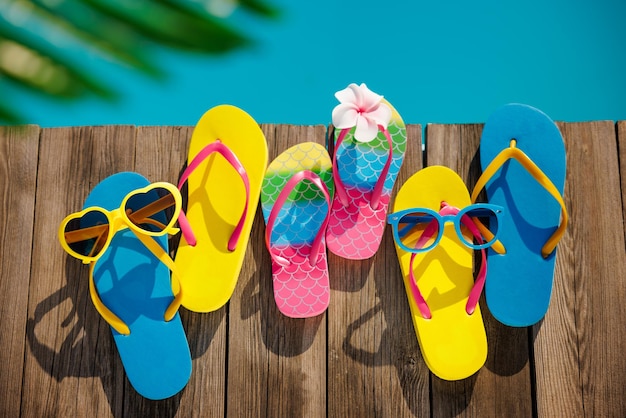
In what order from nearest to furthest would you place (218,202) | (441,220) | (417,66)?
(441,220)
(218,202)
(417,66)

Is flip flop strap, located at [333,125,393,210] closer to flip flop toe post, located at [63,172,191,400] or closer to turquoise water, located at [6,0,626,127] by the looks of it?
flip flop toe post, located at [63,172,191,400]

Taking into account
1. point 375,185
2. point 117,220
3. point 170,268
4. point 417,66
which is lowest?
point 170,268

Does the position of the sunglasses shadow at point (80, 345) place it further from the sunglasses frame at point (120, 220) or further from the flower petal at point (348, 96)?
the flower petal at point (348, 96)

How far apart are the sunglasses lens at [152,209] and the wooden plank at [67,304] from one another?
0.13 meters

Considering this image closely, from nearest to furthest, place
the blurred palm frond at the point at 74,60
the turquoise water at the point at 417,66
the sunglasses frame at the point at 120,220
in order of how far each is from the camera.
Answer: the blurred palm frond at the point at 74,60
the sunglasses frame at the point at 120,220
the turquoise water at the point at 417,66

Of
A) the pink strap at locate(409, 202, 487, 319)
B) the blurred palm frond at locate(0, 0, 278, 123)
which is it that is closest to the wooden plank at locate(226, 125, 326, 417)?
the pink strap at locate(409, 202, 487, 319)

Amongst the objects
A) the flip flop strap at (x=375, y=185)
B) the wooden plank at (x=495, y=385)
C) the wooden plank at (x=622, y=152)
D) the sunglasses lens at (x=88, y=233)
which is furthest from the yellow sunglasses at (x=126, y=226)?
the wooden plank at (x=622, y=152)

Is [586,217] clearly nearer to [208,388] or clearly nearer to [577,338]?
[577,338]

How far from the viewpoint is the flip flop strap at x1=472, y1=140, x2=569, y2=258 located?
138 cm

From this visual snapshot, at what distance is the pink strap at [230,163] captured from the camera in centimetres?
141

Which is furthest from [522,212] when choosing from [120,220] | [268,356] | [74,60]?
[74,60]

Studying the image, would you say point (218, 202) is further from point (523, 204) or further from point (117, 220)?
point (523, 204)

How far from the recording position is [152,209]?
1401 mm

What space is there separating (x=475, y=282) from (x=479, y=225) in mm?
134
